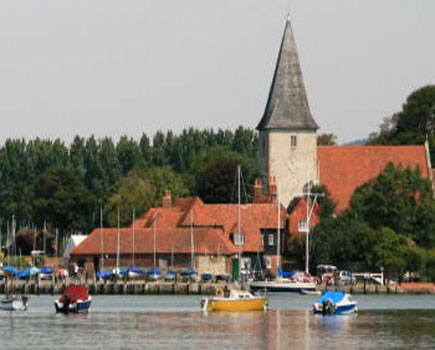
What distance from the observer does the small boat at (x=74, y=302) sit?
342 feet

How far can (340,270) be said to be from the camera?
141750 mm

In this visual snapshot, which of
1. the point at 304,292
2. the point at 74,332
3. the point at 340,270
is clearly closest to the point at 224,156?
the point at 340,270

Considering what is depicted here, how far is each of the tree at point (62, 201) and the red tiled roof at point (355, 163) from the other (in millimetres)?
29736

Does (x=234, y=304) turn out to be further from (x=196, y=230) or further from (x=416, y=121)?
(x=416, y=121)

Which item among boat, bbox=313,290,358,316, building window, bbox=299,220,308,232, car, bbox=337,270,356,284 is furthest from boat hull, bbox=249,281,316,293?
boat, bbox=313,290,358,316

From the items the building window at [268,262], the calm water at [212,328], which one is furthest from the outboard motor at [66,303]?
the building window at [268,262]

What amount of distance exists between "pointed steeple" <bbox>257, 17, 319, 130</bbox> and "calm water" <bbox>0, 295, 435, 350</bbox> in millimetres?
45107

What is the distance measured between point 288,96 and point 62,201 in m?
32.1

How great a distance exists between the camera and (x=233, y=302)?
103 m

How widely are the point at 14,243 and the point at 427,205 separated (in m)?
52.9

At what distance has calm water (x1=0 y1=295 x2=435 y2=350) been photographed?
261 ft

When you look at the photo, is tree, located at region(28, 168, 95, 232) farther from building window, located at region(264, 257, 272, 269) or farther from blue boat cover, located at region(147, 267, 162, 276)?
blue boat cover, located at region(147, 267, 162, 276)

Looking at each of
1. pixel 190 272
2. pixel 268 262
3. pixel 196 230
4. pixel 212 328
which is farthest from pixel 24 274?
pixel 212 328

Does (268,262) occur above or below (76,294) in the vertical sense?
above
